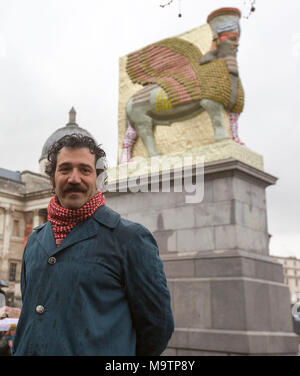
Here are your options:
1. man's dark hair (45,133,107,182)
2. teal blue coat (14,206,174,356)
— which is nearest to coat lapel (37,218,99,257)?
teal blue coat (14,206,174,356)

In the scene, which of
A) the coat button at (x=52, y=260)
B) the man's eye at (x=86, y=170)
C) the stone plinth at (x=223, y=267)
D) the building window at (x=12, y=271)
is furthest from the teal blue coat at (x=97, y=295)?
the building window at (x=12, y=271)

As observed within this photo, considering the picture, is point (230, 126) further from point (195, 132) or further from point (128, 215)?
point (128, 215)

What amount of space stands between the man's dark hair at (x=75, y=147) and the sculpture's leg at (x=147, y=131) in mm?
6417

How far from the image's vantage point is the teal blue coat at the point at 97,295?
1989mm

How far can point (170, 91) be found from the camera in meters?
8.82

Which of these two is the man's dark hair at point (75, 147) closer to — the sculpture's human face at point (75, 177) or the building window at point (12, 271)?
the sculpture's human face at point (75, 177)

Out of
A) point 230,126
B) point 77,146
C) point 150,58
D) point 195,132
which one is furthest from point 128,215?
→ point 77,146

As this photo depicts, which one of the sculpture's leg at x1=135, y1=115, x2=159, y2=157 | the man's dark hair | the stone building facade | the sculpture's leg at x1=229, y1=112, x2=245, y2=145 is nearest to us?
→ the man's dark hair

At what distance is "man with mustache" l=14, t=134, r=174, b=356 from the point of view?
78.6 inches

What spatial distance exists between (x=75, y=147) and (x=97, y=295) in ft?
2.85

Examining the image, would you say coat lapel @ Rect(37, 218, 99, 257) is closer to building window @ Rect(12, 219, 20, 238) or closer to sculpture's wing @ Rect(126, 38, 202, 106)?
sculpture's wing @ Rect(126, 38, 202, 106)

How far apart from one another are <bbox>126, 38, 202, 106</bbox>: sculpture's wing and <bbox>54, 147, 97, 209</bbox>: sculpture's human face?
6495 mm

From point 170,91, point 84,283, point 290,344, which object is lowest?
point 290,344
